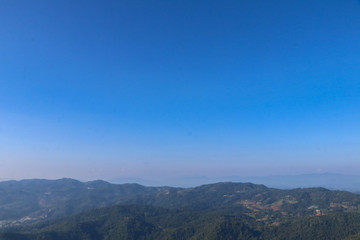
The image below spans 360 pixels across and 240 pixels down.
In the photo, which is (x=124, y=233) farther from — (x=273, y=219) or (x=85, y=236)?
(x=273, y=219)

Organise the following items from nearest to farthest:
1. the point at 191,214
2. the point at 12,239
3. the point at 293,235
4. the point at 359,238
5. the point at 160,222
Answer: the point at 359,238
the point at 12,239
the point at 293,235
the point at 160,222
the point at 191,214

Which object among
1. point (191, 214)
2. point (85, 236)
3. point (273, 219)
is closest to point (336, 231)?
point (273, 219)

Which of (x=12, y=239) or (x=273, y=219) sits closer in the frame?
(x=12, y=239)

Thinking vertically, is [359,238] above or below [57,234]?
above

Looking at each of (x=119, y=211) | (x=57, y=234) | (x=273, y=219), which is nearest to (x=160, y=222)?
(x=119, y=211)

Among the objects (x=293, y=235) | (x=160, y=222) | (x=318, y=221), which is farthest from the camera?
(x=160, y=222)

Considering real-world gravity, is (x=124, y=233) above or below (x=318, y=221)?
below

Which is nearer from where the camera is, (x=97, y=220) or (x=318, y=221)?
(x=318, y=221)

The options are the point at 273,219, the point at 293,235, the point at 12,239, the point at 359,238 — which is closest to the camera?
the point at 359,238

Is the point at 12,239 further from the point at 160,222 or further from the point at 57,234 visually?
the point at 160,222
